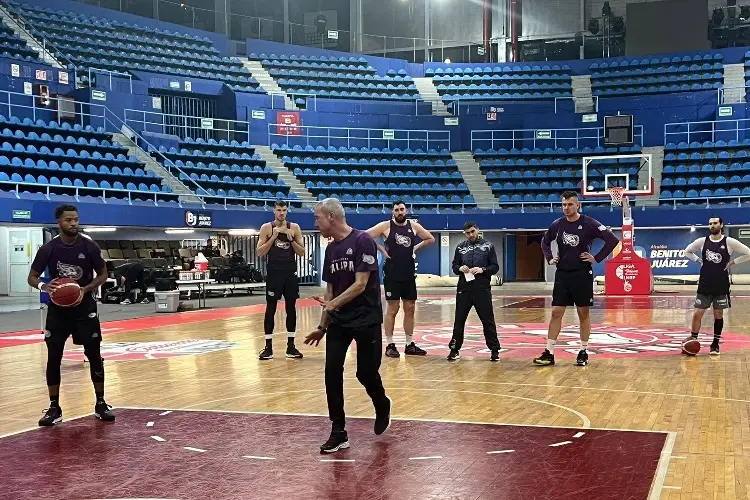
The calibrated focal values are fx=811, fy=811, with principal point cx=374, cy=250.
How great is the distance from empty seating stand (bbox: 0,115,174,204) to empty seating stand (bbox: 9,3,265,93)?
17.2 feet

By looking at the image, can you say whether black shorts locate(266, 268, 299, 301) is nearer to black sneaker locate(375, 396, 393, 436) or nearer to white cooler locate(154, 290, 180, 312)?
black sneaker locate(375, 396, 393, 436)

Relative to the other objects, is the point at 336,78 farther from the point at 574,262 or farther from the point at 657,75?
the point at 574,262

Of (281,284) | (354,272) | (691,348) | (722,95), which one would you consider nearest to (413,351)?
(281,284)

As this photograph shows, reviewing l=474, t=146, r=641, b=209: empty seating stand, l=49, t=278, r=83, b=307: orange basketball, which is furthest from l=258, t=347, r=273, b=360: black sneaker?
l=474, t=146, r=641, b=209: empty seating stand

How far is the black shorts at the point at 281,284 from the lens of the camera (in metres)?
11.3

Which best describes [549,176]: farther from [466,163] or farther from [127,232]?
[127,232]

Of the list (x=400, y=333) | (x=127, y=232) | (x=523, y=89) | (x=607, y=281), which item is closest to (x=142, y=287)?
(x=127, y=232)

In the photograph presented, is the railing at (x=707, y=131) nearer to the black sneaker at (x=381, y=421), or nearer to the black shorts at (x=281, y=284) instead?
the black shorts at (x=281, y=284)

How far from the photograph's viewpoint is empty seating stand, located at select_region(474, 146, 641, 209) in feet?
→ 116

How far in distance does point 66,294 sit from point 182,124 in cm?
2992

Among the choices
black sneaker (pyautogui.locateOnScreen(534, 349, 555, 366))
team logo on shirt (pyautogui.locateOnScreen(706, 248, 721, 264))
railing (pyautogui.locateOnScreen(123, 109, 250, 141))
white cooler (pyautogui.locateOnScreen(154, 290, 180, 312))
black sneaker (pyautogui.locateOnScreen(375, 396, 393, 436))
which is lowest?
white cooler (pyautogui.locateOnScreen(154, 290, 180, 312))

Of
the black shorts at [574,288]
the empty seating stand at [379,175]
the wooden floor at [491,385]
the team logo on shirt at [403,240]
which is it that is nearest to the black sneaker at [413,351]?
the wooden floor at [491,385]

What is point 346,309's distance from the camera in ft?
21.0

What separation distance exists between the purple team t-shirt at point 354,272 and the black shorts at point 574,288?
15.4 ft
